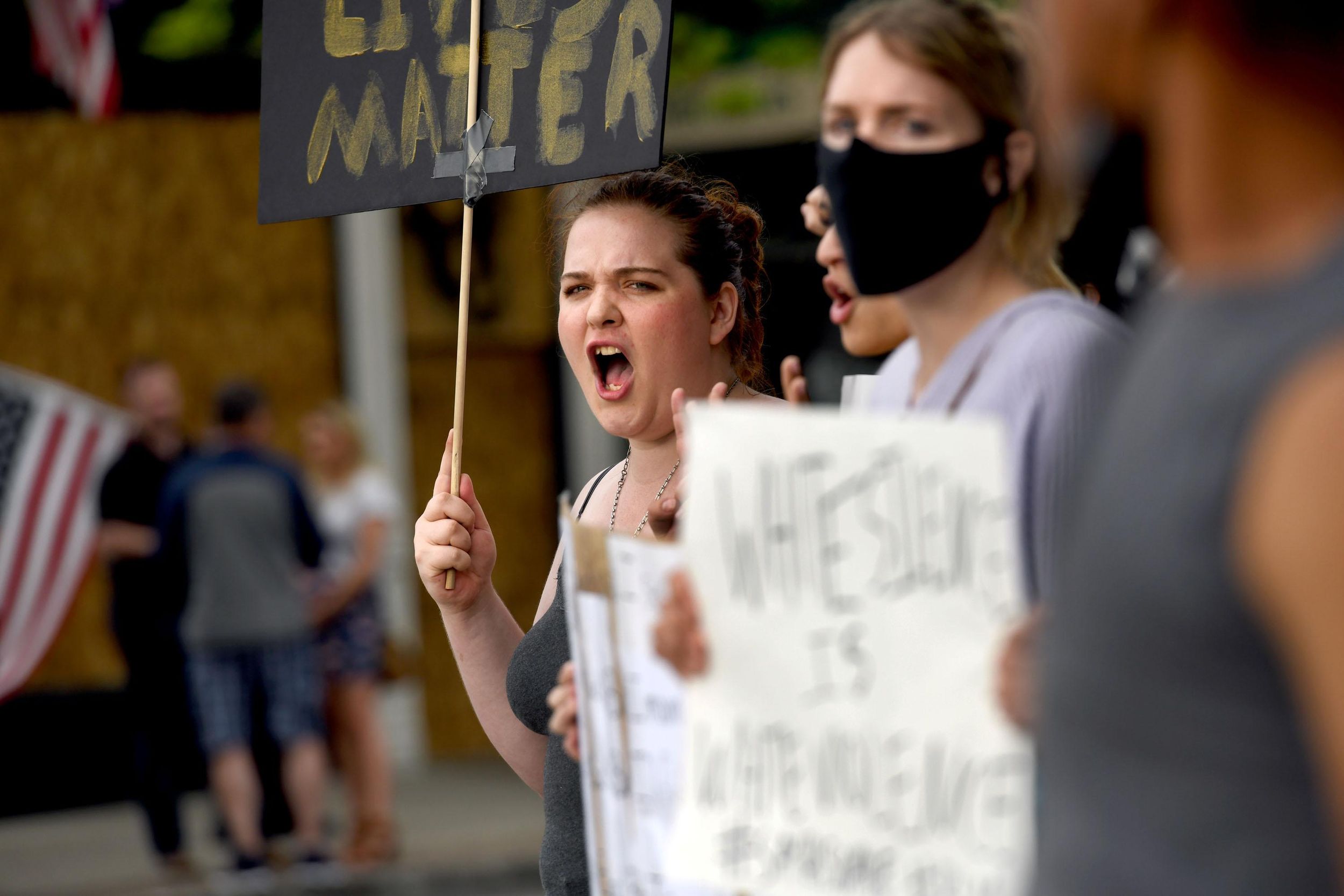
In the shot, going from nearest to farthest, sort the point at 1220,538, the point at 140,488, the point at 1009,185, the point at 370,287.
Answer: the point at 1220,538, the point at 1009,185, the point at 140,488, the point at 370,287

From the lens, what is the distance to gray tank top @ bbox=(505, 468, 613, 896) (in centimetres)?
236

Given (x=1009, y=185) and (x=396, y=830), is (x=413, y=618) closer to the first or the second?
(x=396, y=830)

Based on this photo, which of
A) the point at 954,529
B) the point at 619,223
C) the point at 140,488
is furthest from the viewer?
the point at 140,488

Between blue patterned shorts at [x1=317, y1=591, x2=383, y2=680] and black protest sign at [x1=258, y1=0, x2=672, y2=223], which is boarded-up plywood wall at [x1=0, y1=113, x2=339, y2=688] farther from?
black protest sign at [x1=258, y1=0, x2=672, y2=223]

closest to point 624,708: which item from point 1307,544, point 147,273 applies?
point 1307,544

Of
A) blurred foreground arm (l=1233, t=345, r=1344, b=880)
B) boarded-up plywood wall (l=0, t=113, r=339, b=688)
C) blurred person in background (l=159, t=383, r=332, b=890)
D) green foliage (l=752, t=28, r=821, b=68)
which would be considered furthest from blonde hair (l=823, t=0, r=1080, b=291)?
boarded-up plywood wall (l=0, t=113, r=339, b=688)

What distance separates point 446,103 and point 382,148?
0.14m

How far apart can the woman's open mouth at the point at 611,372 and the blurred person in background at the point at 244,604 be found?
17.4 feet

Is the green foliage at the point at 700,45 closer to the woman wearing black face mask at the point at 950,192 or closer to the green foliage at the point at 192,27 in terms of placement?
the green foliage at the point at 192,27

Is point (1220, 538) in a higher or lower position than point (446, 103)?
Result: lower

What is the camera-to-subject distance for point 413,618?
37.0ft

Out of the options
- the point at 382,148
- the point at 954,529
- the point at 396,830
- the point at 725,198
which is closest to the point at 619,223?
the point at 725,198

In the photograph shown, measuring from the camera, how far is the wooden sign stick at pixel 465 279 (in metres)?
2.56

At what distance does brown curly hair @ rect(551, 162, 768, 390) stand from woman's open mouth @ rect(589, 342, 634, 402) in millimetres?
170
